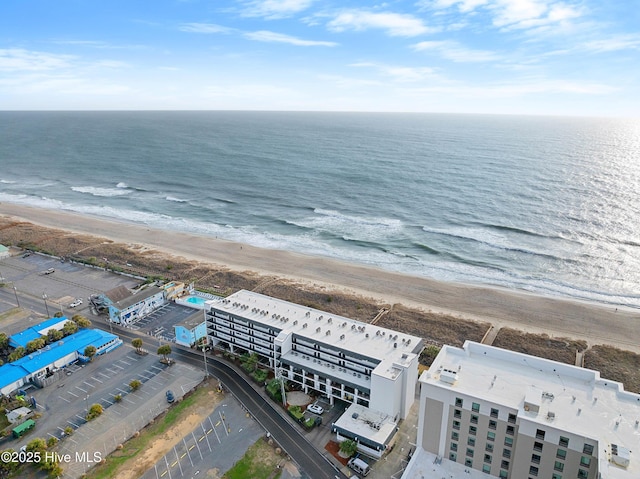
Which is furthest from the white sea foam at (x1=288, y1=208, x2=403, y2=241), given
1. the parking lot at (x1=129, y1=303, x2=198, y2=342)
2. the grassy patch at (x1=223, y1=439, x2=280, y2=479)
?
the grassy patch at (x1=223, y1=439, x2=280, y2=479)

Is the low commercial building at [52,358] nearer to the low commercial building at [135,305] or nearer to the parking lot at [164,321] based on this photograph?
the low commercial building at [135,305]

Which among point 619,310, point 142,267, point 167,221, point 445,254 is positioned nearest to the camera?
point 619,310

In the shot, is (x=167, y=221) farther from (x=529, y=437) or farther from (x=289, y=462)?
(x=529, y=437)

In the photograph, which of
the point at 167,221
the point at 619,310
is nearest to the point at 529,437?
the point at 619,310

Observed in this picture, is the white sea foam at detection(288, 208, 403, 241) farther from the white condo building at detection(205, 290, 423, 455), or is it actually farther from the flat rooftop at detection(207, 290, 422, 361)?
the white condo building at detection(205, 290, 423, 455)

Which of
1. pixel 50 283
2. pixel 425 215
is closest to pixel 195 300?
pixel 50 283

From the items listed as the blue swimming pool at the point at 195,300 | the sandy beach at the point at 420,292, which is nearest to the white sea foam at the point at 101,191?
the sandy beach at the point at 420,292
